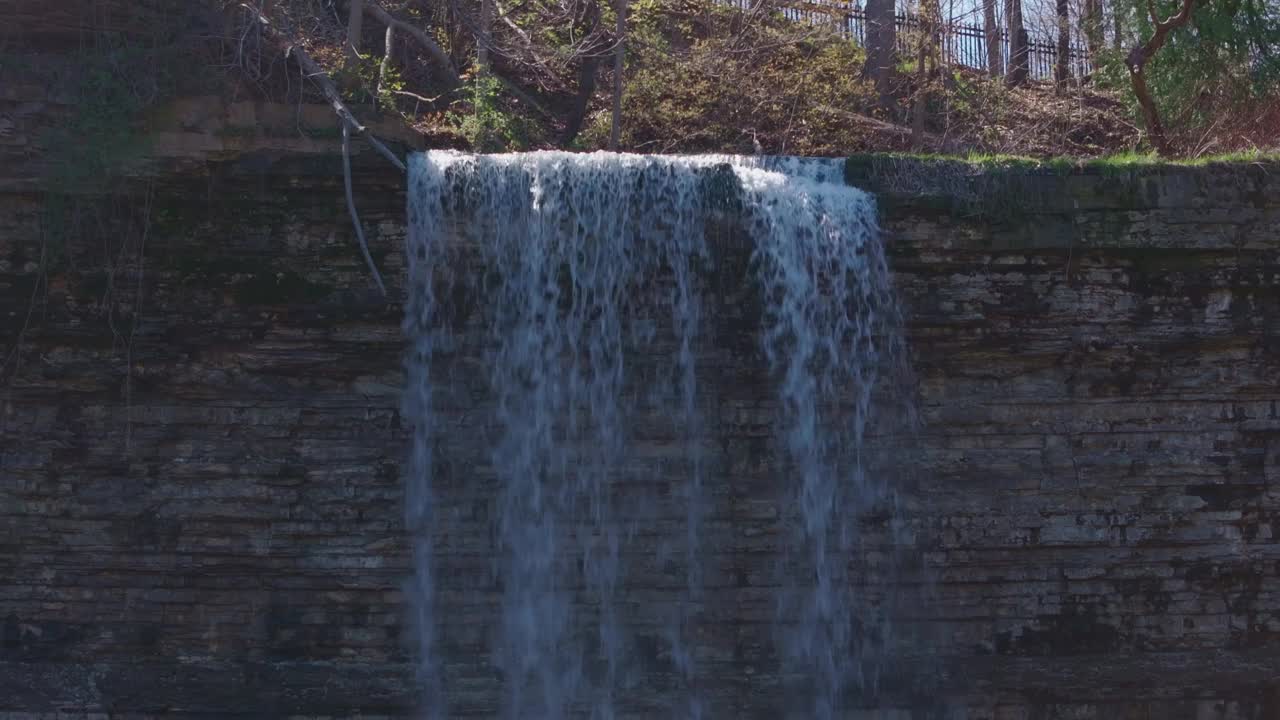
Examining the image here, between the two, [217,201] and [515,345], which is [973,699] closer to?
[515,345]

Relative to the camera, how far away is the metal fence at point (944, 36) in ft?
45.6

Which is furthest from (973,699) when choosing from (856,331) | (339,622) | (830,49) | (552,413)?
(830,49)

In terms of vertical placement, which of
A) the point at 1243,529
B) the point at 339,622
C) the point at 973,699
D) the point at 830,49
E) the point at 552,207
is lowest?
the point at 973,699

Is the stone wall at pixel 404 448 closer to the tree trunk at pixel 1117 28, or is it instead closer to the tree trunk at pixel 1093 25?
the tree trunk at pixel 1117 28

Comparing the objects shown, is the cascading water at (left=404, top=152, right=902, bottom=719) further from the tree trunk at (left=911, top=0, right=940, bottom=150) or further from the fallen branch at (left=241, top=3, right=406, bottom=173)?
the tree trunk at (left=911, top=0, right=940, bottom=150)

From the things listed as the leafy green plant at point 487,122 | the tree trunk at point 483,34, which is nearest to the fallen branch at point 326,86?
the leafy green plant at point 487,122

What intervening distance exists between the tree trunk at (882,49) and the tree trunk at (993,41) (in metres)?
1.62

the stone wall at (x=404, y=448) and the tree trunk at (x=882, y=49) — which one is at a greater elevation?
the tree trunk at (x=882, y=49)

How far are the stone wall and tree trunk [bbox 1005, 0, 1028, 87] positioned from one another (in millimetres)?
7210

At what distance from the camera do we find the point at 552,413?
303 inches

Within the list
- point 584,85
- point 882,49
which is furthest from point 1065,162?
point 882,49

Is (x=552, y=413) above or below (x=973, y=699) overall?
above

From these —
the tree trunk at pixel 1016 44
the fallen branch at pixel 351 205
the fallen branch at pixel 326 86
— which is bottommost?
the fallen branch at pixel 351 205

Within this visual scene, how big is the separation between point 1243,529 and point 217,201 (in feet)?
23.0
